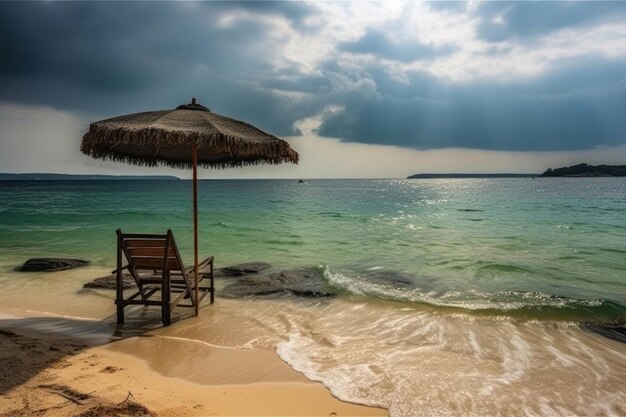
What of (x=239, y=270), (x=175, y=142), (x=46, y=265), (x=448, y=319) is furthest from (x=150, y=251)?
(x=46, y=265)

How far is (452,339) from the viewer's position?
5.96 metres

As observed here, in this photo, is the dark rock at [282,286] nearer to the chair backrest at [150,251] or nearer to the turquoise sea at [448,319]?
the turquoise sea at [448,319]

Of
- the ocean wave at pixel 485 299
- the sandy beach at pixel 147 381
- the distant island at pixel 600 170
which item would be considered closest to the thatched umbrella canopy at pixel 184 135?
the sandy beach at pixel 147 381

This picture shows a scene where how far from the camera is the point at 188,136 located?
5.62 metres

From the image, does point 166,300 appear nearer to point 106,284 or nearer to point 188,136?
point 188,136

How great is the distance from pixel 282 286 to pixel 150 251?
12.3 ft

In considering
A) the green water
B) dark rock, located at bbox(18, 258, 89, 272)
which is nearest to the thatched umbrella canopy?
the green water

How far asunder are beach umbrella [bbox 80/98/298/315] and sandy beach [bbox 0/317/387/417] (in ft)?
6.00

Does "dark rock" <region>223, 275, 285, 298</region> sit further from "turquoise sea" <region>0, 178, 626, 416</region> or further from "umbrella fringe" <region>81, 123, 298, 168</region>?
"umbrella fringe" <region>81, 123, 298, 168</region>

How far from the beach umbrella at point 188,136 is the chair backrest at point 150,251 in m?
0.56

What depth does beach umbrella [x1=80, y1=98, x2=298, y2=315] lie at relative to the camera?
218 inches

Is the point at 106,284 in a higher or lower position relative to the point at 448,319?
higher

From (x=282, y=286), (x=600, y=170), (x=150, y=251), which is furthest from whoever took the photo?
(x=600, y=170)

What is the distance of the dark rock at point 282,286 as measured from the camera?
847cm
